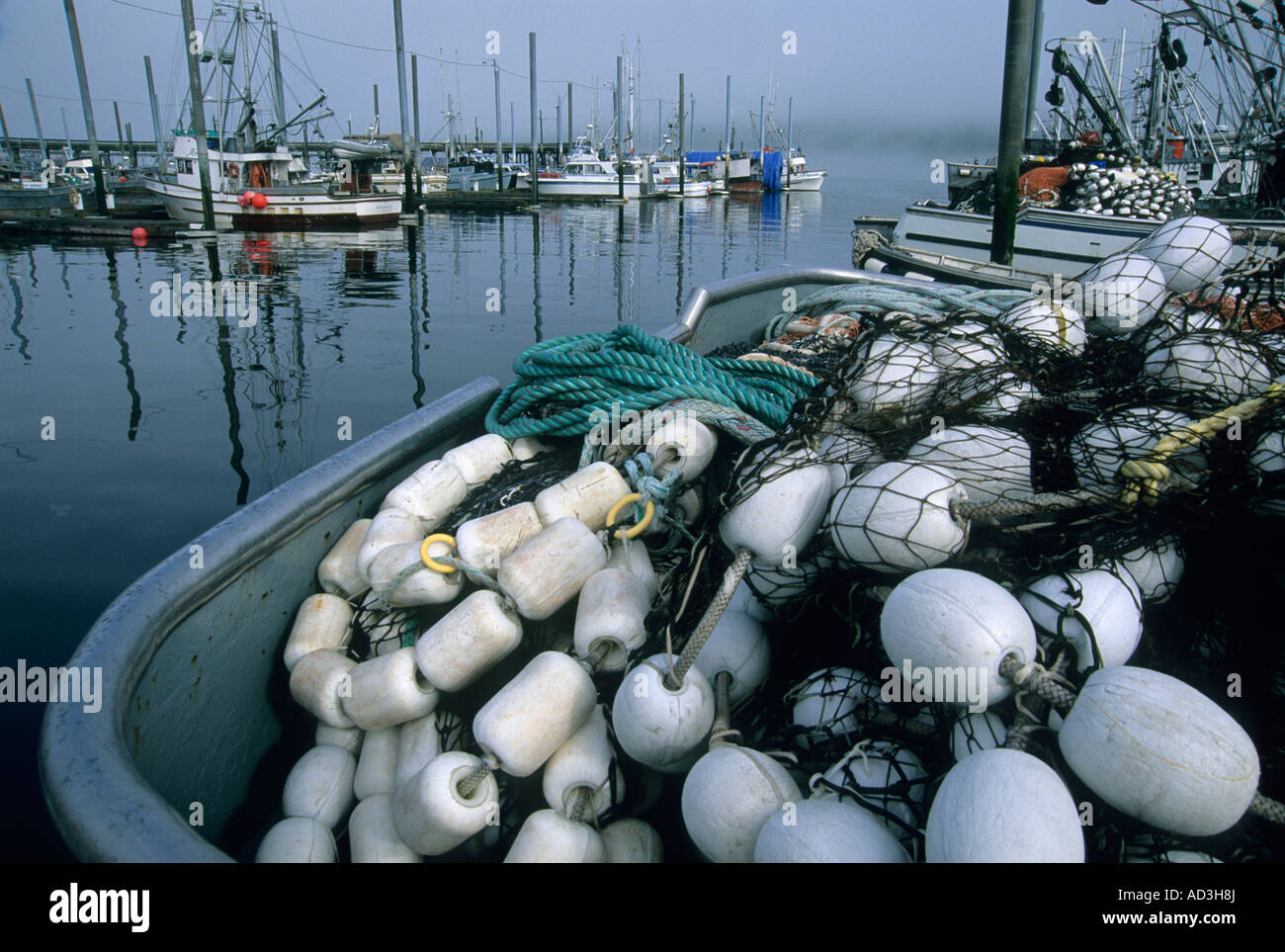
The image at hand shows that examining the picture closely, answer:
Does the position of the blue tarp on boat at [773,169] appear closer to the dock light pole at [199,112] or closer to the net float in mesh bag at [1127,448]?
the dock light pole at [199,112]

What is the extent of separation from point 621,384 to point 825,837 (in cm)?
185

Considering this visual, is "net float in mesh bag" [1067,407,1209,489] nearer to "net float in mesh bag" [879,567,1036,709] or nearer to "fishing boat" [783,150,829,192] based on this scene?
"net float in mesh bag" [879,567,1036,709]

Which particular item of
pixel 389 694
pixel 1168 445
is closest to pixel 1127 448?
pixel 1168 445

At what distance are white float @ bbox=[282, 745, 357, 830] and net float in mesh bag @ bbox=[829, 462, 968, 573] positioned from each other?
→ 1396 mm

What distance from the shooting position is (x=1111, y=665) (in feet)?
5.52

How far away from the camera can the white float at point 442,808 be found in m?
1.75

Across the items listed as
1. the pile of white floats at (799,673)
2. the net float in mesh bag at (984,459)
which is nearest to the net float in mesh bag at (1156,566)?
the pile of white floats at (799,673)

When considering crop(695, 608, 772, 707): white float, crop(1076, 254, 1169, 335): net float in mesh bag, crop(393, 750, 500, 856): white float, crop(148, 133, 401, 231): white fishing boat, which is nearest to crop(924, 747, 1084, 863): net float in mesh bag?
crop(695, 608, 772, 707): white float

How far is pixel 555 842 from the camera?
1747mm

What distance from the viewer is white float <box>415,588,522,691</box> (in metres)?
2.04

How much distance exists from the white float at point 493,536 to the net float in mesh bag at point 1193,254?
285 centimetres
